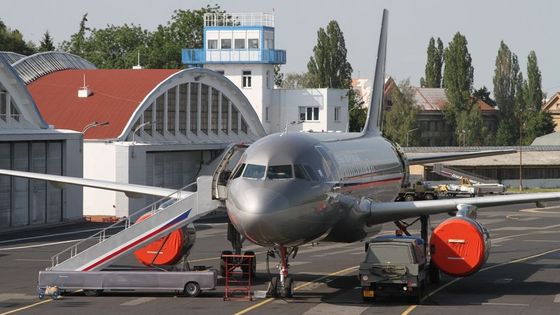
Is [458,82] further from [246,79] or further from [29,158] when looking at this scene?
[29,158]

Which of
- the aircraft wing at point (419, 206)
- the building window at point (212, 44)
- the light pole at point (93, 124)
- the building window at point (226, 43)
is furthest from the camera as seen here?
the building window at point (212, 44)

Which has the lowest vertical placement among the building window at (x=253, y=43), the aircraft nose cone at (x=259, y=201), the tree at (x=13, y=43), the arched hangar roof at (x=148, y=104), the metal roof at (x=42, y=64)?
the aircraft nose cone at (x=259, y=201)

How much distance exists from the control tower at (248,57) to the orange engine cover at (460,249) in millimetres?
83428

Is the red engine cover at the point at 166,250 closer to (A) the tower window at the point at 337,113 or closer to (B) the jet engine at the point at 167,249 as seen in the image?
(B) the jet engine at the point at 167,249

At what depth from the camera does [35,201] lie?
74.1m

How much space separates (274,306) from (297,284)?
6.02 m

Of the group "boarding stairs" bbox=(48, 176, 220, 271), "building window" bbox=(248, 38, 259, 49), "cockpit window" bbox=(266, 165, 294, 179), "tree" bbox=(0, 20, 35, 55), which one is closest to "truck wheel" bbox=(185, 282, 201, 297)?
"boarding stairs" bbox=(48, 176, 220, 271)

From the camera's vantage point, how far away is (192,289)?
36719mm

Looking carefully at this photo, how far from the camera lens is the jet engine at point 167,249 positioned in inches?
1558

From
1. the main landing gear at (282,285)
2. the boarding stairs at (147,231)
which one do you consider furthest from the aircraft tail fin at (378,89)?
the main landing gear at (282,285)

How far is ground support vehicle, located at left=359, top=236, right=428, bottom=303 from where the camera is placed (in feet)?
114

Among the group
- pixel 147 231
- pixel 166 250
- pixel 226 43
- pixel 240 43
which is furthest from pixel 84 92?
pixel 147 231

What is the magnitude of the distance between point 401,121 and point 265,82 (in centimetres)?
7271

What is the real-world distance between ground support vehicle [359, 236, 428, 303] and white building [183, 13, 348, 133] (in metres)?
83.2
